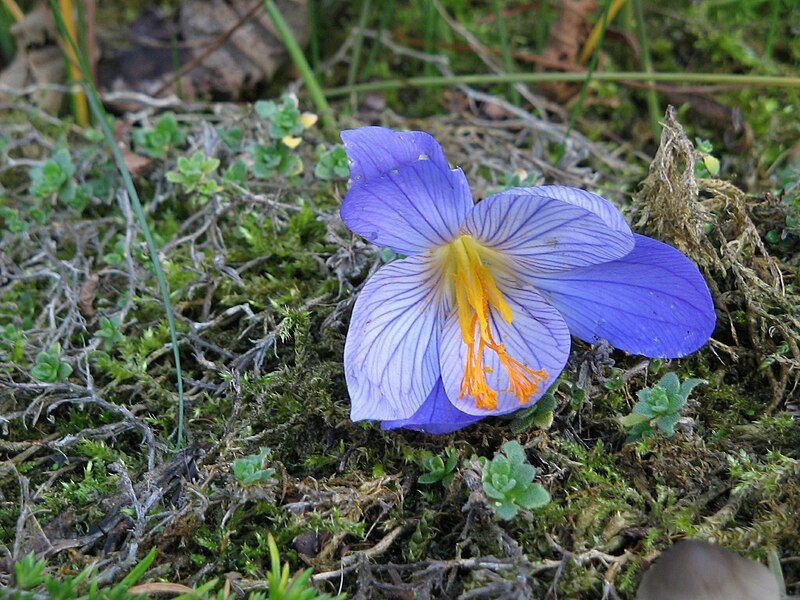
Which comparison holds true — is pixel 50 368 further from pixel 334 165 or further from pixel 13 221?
pixel 334 165

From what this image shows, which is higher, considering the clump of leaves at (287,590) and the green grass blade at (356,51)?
the green grass blade at (356,51)

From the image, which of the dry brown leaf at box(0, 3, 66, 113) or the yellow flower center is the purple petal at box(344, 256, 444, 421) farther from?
the dry brown leaf at box(0, 3, 66, 113)

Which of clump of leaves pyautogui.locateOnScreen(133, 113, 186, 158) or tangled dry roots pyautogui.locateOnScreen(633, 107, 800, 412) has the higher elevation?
clump of leaves pyautogui.locateOnScreen(133, 113, 186, 158)

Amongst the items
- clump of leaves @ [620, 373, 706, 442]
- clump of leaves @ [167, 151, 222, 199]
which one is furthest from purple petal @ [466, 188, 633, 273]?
clump of leaves @ [167, 151, 222, 199]

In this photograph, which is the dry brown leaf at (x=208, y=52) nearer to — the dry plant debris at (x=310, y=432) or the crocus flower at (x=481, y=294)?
the dry plant debris at (x=310, y=432)

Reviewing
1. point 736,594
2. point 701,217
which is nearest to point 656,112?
point 701,217

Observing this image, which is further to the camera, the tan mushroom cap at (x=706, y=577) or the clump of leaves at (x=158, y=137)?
the clump of leaves at (x=158, y=137)

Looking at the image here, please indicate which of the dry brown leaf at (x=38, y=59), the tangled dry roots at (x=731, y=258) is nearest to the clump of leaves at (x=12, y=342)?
the dry brown leaf at (x=38, y=59)
